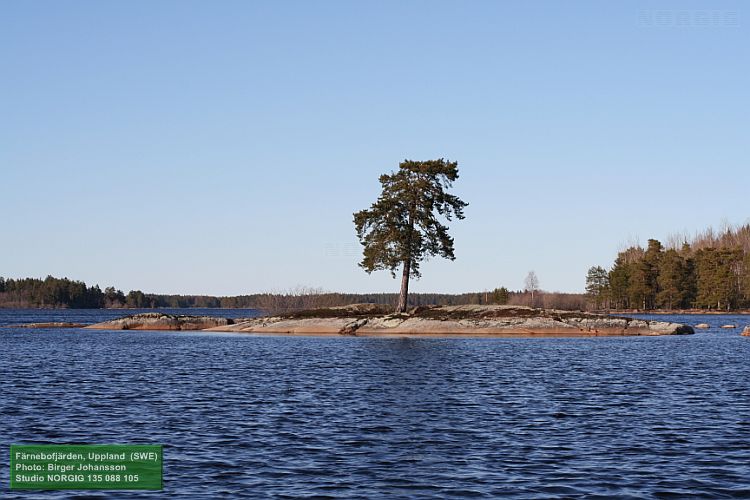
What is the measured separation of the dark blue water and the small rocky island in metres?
30.1

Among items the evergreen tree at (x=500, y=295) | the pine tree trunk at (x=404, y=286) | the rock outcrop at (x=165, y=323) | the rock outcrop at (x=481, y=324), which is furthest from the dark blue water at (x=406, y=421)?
the evergreen tree at (x=500, y=295)

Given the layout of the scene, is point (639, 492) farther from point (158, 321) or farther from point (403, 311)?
point (158, 321)

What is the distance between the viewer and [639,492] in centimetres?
1938

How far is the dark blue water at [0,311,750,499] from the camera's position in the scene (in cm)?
2059

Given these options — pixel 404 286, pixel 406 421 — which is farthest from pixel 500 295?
pixel 406 421

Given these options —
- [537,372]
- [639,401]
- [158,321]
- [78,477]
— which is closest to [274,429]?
[78,477]

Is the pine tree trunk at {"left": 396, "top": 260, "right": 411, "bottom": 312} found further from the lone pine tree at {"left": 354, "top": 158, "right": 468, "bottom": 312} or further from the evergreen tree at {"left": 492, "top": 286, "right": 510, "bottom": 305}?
the evergreen tree at {"left": 492, "top": 286, "right": 510, "bottom": 305}

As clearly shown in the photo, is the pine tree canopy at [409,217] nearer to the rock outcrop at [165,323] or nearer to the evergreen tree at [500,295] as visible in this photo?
the rock outcrop at [165,323]

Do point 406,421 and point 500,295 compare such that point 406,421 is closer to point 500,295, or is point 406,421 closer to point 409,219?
point 409,219

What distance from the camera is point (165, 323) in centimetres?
11462

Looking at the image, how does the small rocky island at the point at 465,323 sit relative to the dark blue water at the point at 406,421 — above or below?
above

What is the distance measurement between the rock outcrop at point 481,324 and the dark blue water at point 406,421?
30019 millimetres

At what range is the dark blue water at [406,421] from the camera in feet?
67.6

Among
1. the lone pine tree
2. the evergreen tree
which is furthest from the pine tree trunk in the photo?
the evergreen tree
